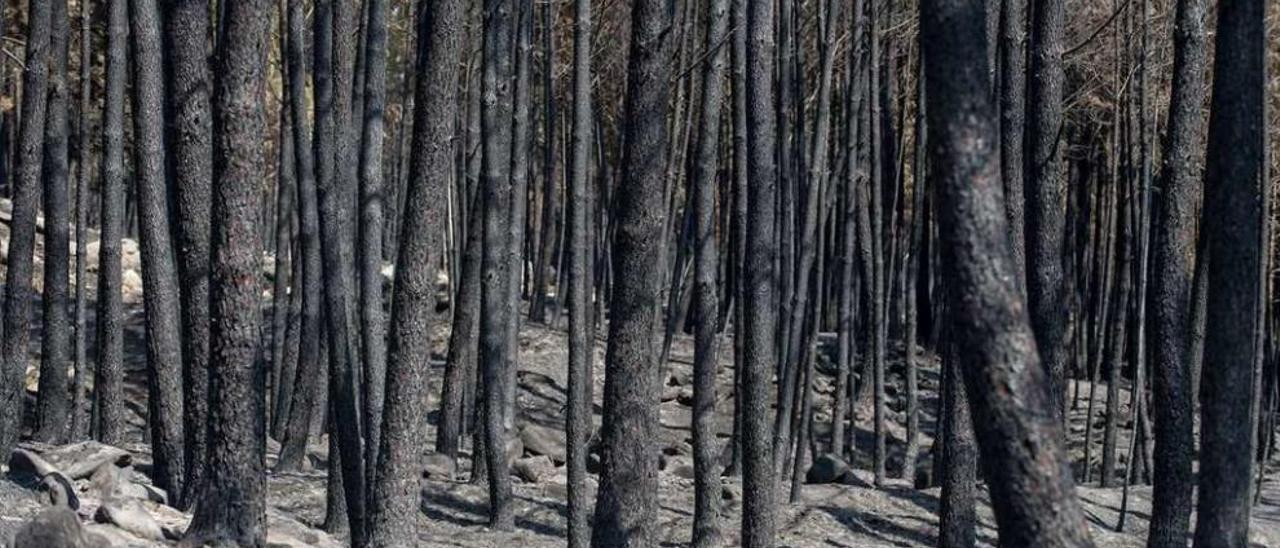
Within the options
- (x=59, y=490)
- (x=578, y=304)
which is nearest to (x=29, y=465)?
(x=59, y=490)

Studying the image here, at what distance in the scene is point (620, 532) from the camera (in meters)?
10.9

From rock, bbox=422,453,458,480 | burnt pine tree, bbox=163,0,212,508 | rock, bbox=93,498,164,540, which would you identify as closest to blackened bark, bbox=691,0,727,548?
rock, bbox=422,453,458,480

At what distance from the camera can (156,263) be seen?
41.1 ft

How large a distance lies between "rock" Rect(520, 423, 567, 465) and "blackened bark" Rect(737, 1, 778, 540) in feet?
21.0

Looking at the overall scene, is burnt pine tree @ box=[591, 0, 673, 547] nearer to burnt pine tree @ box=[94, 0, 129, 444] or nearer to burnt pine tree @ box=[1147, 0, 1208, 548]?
burnt pine tree @ box=[1147, 0, 1208, 548]

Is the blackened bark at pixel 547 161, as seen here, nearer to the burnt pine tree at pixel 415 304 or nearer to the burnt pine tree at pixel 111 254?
the burnt pine tree at pixel 111 254

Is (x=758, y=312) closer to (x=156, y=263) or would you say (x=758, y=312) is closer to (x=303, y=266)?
(x=156, y=263)

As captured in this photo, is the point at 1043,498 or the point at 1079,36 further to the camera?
the point at 1079,36

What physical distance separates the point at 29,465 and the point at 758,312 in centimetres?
492

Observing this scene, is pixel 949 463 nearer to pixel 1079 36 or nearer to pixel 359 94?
pixel 359 94

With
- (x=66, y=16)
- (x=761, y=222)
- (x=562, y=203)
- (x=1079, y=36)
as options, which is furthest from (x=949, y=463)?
(x=562, y=203)

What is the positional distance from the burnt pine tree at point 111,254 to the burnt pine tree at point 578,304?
4137 mm

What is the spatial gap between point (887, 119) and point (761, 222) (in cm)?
1236

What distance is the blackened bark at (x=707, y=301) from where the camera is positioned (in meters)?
13.1
